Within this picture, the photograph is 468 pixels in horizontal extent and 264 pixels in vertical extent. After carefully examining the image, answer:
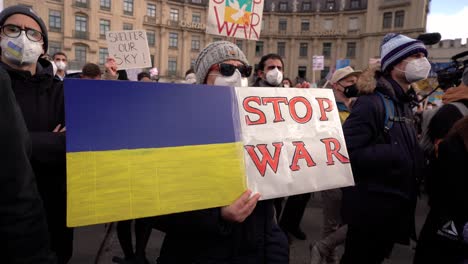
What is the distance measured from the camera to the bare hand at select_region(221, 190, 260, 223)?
4.78ft

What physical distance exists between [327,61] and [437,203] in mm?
51560

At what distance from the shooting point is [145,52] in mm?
5625

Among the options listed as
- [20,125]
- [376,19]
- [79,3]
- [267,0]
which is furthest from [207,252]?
[267,0]

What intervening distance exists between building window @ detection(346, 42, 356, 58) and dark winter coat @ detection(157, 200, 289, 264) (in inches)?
2046

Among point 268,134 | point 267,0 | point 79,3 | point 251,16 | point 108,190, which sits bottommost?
point 108,190

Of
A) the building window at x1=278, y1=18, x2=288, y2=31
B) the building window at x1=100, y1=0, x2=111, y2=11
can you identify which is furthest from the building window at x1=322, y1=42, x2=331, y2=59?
the building window at x1=100, y1=0, x2=111, y2=11

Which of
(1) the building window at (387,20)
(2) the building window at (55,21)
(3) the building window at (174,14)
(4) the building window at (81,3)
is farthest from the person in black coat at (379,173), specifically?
(1) the building window at (387,20)

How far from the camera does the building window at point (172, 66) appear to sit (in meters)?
45.0

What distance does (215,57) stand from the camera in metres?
1.93

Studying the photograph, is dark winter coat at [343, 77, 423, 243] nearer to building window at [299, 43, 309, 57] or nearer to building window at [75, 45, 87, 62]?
building window at [75, 45, 87, 62]

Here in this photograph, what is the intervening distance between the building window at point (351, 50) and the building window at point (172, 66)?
2522cm

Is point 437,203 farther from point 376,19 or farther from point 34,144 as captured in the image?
point 376,19

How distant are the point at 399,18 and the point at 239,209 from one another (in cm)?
5062

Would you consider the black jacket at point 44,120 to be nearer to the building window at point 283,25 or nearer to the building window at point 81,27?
the building window at point 81,27
